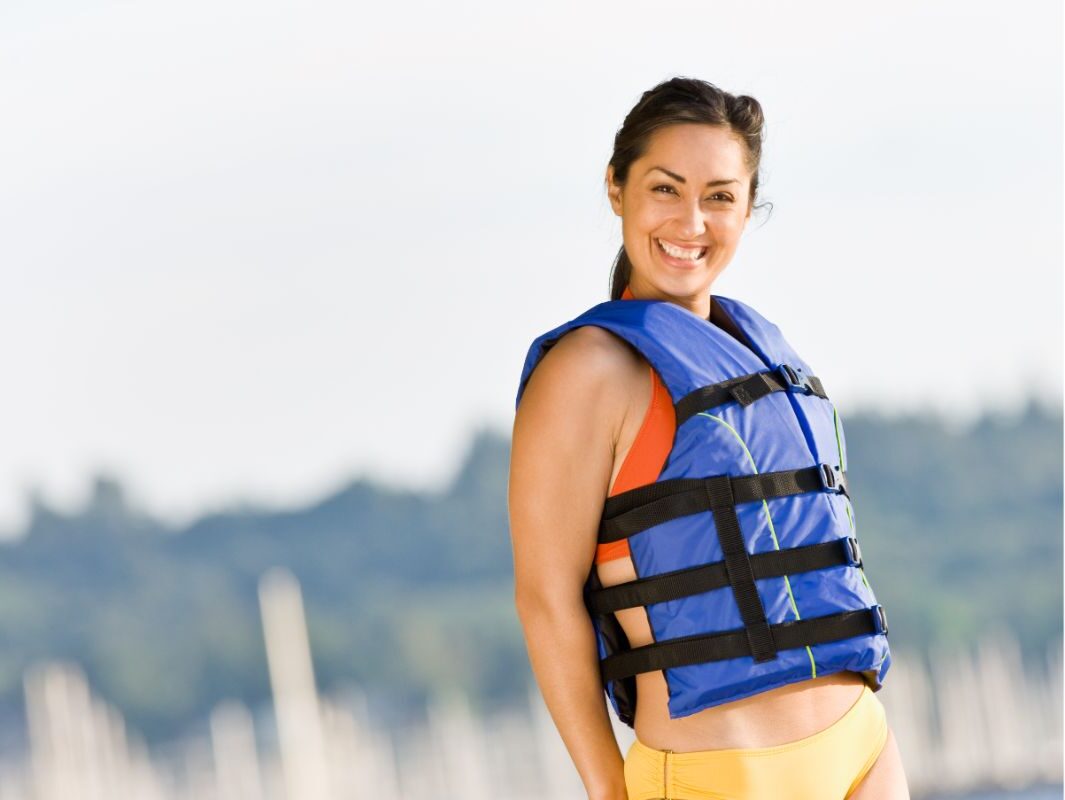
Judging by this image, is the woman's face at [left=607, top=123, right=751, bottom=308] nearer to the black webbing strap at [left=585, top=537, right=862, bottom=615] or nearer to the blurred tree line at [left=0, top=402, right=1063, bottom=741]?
the black webbing strap at [left=585, top=537, right=862, bottom=615]

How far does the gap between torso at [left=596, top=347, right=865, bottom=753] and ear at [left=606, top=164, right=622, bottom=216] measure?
39 cm

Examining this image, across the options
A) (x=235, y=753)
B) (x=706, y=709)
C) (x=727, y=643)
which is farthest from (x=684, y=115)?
(x=235, y=753)

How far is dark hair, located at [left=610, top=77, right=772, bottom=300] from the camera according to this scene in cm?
354

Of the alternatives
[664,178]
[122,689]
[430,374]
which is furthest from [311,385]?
[664,178]

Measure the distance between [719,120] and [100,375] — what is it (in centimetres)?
7185

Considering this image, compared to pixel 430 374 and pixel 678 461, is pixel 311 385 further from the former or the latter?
pixel 678 461

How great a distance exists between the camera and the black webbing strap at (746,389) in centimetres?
338

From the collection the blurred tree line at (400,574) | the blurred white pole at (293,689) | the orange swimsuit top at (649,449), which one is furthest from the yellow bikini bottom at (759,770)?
the blurred tree line at (400,574)

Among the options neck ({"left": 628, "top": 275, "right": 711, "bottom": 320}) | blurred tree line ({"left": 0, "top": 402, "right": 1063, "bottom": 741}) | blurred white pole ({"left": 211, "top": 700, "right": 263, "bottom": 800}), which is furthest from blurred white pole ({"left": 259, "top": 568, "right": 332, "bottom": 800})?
neck ({"left": 628, "top": 275, "right": 711, "bottom": 320})

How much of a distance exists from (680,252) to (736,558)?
0.65m

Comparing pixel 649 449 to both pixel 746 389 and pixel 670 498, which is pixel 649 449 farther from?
pixel 746 389

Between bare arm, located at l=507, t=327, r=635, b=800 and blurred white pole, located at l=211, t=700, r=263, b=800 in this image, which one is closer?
bare arm, located at l=507, t=327, r=635, b=800

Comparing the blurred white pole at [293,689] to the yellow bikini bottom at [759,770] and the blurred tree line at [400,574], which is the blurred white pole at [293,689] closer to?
the blurred tree line at [400,574]

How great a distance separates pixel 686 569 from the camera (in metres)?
3.34
